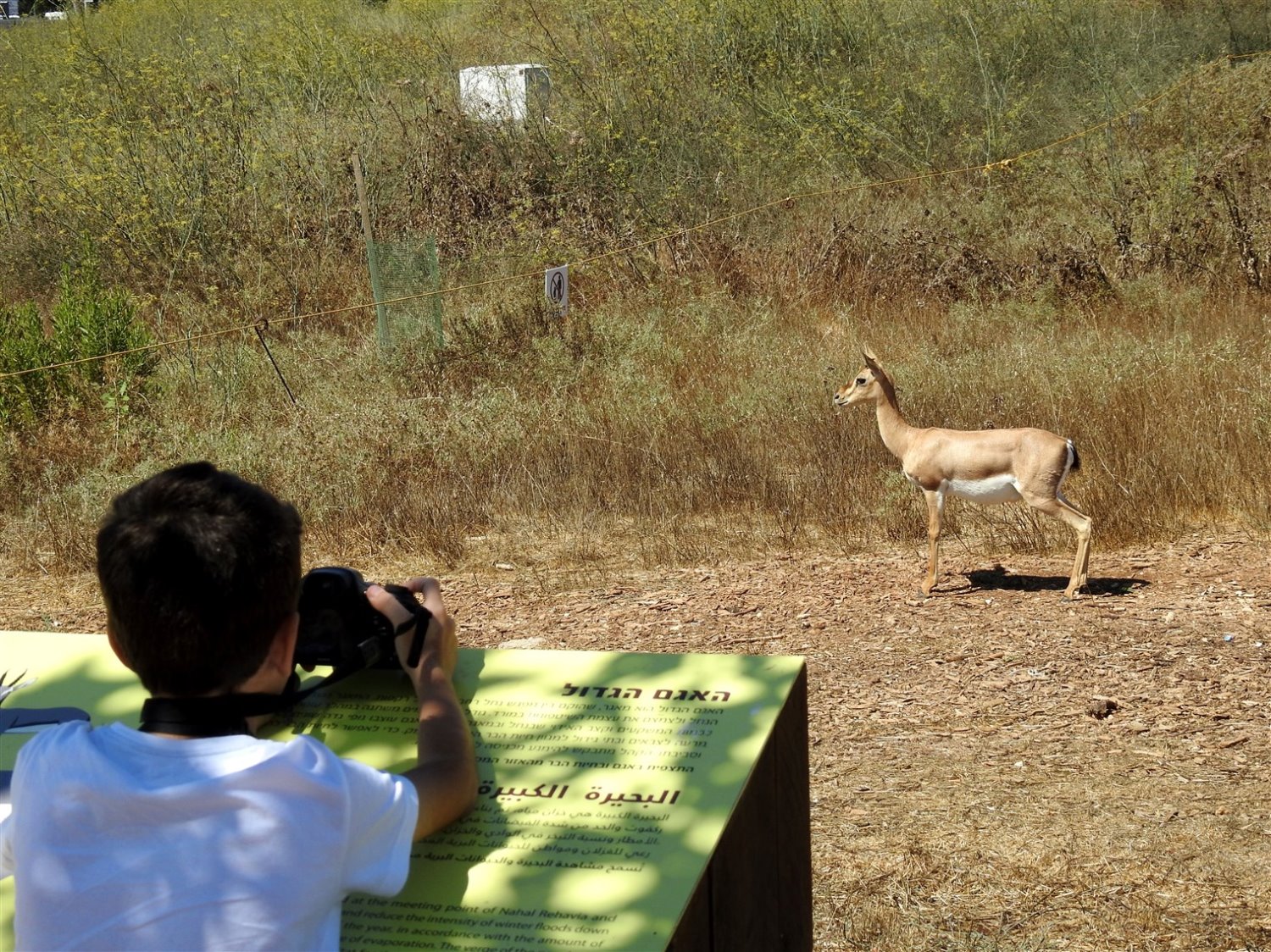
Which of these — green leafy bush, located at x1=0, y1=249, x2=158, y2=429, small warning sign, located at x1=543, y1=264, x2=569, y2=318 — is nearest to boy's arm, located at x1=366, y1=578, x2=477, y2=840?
small warning sign, located at x1=543, y1=264, x2=569, y2=318

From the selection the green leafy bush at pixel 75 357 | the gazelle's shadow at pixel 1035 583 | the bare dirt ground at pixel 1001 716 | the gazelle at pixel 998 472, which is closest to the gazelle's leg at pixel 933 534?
the gazelle at pixel 998 472

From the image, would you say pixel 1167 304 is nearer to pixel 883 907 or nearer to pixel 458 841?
pixel 883 907

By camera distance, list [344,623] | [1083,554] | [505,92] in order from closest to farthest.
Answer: [344,623] → [1083,554] → [505,92]

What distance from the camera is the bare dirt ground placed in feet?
12.5

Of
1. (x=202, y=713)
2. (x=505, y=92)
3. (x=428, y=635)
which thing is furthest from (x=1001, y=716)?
(x=505, y=92)

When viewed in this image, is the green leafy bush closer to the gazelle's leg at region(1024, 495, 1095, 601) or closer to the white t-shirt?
the gazelle's leg at region(1024, 495, 1095, 601)

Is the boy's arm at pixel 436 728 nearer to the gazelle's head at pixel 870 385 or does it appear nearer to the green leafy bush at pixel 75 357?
the gazelle's head at pixel 870 385

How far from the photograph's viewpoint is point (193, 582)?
1.69 metres

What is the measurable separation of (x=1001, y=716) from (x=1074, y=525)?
1.93m

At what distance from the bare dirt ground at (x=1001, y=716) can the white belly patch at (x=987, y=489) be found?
17.5 inches

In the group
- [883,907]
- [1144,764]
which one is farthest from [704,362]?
[883,907]

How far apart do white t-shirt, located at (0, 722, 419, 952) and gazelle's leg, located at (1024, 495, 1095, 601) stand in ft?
18.2

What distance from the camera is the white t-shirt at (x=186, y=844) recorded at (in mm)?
1664

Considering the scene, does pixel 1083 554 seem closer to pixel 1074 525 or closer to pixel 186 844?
pixel 1074 525
